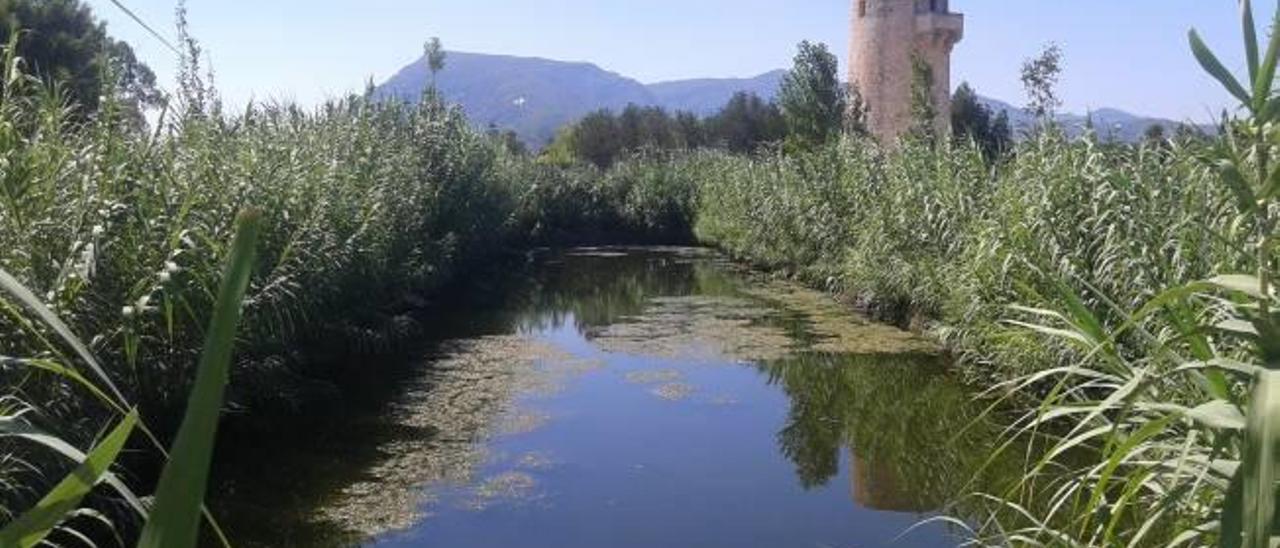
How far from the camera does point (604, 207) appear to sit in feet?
90.4

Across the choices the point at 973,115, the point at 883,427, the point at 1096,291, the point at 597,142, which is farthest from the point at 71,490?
the point at 597,142

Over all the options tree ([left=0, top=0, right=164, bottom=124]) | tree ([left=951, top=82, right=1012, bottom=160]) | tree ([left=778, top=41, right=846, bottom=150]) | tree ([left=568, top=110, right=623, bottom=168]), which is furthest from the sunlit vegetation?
tree ([left=568, top=110, right=623, bottom=168])

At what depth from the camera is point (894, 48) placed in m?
31.8

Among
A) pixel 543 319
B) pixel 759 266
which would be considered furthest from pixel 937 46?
pixel 543 319

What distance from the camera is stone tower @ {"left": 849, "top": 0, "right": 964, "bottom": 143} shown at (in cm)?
3155

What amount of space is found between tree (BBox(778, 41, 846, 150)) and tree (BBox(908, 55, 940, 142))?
246cm

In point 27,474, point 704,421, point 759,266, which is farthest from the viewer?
point 759,266

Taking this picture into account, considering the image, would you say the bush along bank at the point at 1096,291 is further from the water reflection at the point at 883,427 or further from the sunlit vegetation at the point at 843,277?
the water reflection at the point at 883,427

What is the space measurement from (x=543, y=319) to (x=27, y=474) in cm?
950

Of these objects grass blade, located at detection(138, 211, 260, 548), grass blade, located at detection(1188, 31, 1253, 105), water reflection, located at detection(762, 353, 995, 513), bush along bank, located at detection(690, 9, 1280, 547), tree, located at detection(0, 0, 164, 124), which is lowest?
water reflection, located at detection(762, 353, 995, 513)

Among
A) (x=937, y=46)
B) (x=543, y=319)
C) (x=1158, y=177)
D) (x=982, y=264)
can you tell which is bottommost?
(x=543, y=319)

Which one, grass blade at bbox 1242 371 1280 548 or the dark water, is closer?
grass blade at bbox 1242 371 1280 548

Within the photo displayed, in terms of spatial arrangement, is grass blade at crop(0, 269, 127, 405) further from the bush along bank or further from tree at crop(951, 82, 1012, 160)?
tree at crop(951, 82, 1012, 160)

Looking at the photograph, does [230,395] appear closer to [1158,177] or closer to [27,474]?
[27,474]
